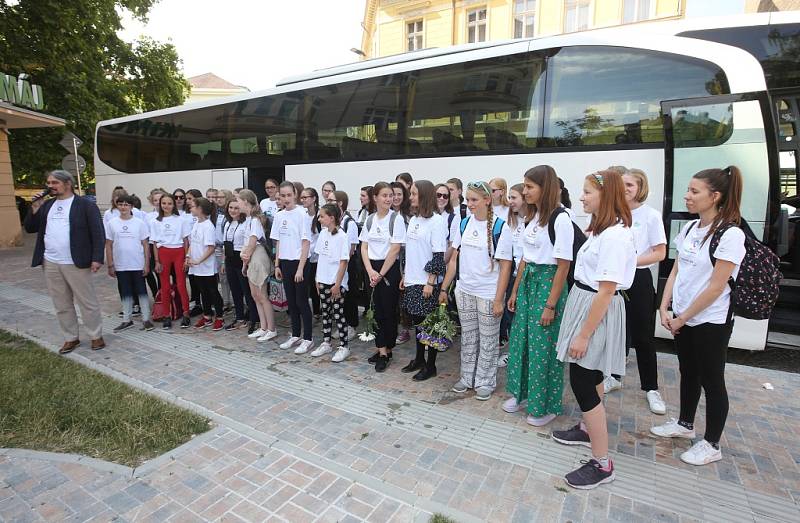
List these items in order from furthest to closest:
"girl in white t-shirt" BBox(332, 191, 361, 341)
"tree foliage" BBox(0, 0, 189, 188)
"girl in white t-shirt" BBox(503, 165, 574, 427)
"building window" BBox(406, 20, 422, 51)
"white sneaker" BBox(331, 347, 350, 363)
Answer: "building window" BBox(406, 20, 422, 51) < "tree foliage" BBox(0, 0, 189, 188) < "girl in white t-shirt" BBox(332, 191, 361, 341) < "white sneaker" BBox(331, 347, 350, 363) < "girl in white t-shirt" BBox(503, 165, 574, 427)

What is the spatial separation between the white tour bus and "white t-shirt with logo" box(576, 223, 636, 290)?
302 cm

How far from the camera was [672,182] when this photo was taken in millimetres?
5156

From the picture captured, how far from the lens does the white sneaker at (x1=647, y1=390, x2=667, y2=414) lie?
3.93 metres

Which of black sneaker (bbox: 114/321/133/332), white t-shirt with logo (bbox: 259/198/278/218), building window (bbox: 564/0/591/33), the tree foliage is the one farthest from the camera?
building window (bbox: 564/0/591/33)

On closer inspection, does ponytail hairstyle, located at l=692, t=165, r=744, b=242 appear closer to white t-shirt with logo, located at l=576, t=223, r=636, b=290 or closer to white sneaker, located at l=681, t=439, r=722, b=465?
white t-shirt with logo, located at l=576, t=223, r=636, b=290

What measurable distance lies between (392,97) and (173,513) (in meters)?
6.32

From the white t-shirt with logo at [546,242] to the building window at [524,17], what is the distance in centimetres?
2070

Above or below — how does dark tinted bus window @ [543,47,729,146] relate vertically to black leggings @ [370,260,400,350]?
above

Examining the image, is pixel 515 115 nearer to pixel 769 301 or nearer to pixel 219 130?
pixel 769 301

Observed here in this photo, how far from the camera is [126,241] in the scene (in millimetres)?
6340

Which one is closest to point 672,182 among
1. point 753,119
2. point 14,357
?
A: point 753,119

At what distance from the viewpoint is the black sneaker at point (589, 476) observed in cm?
291

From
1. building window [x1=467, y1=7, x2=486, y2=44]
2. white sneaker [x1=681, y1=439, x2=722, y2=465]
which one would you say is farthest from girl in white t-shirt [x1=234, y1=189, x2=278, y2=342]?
building window [x1=467, y1=7, x2=486, y2=44]

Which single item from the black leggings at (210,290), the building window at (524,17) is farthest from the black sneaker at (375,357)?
the building window at (524,17)
